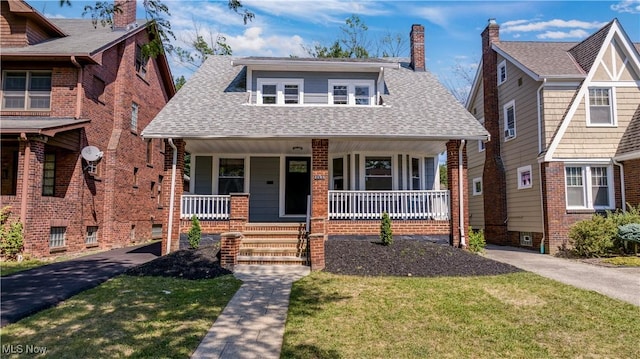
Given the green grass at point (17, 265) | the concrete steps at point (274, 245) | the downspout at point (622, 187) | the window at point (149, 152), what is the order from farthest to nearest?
the window at point (149, 152) → the downspout at point (622, 187) → the concrete steps at point (274, 245) → the green grass at point (17, 265)

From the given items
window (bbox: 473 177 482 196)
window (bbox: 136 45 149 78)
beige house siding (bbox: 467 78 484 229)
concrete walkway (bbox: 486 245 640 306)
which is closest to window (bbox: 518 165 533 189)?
beige house siding (bbox: 467 78 484 229)

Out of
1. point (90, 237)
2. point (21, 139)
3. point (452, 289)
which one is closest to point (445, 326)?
point (452, 289)

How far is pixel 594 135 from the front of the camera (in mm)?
12836

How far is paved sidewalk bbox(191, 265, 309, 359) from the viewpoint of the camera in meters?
4.39

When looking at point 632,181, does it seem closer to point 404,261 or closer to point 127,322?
point 404,261

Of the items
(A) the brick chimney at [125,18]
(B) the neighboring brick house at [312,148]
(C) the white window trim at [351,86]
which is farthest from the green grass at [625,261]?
(A) the brick chimney at [125,18]

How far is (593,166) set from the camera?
42.2 ft

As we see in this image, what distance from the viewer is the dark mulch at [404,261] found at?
27.3ft

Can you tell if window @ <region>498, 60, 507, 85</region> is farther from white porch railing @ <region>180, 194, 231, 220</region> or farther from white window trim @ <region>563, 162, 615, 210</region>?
white porch railing @ <region>180, 194, 231, 220</region>

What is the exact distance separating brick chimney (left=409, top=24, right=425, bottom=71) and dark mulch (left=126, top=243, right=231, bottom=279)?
11.1 metres

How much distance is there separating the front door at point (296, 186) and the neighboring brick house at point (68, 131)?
6.86m

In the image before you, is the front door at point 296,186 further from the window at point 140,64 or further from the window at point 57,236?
the window at point 140,64

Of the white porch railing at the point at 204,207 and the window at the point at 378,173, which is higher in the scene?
the window at the point at 378,173

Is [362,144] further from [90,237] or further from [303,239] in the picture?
[90,237]
